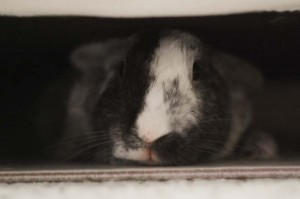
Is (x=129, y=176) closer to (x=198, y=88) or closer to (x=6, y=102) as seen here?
(x=198, y=88)

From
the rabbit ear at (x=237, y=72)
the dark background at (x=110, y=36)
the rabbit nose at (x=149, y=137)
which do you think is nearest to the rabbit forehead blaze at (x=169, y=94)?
the rabbit nose at (x=149, y=137)

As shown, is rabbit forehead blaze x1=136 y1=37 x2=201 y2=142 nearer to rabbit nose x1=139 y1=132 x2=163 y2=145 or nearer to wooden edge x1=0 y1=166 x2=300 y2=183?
rabbit nose x1=139 y1=132 x2=163 y2=145

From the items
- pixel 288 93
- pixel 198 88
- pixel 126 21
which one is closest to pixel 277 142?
pixel 288 93

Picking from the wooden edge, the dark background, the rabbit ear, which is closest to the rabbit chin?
the wooden edge

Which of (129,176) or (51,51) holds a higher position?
(51,51)

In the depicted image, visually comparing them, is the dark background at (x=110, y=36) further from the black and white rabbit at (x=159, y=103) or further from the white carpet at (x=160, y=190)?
the white carpet at (x=160, y=190)

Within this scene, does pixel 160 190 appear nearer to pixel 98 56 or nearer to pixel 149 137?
pixel 149 137

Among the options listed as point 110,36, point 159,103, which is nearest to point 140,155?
point 159,103

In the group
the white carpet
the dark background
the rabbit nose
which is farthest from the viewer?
the dark background
